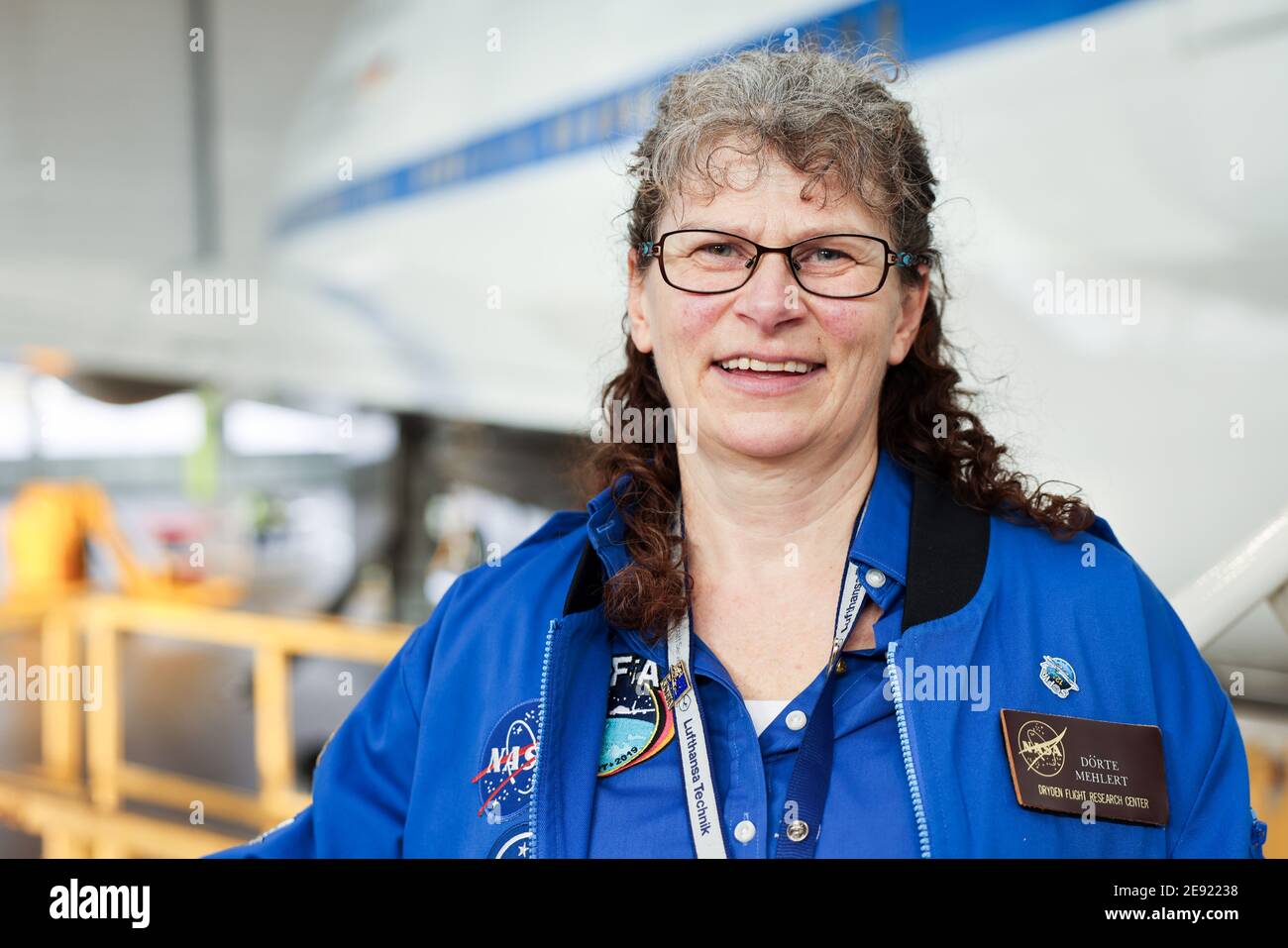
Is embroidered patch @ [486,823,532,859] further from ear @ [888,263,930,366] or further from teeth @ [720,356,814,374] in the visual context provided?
ear @ [888,263,930,366]

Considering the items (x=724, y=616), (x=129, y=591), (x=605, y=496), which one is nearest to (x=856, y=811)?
(x=724, y=616)

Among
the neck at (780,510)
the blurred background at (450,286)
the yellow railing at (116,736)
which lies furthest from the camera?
the yellow railing at (116,736)

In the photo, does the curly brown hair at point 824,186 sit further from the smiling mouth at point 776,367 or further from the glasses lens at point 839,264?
the smiling mouth at point 776,367

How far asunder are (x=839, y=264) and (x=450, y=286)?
10.4ft

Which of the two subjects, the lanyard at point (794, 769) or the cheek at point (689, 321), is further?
the cheek at point (689, 321)

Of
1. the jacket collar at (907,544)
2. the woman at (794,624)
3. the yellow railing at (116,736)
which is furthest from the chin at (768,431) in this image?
the yellow railing at (116,736)

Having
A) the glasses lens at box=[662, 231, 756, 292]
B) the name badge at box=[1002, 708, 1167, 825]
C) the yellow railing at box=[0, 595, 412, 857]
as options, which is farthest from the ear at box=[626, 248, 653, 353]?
the yellow railing at box=[0, 595, 412, 857]

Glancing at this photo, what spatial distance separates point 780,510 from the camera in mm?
1159

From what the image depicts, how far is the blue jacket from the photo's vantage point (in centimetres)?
96

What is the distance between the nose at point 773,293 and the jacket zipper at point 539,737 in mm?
360

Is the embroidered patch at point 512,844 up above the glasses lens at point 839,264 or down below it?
below

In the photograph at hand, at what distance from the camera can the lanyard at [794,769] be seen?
0.97m

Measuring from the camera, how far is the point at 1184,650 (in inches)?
40.6
